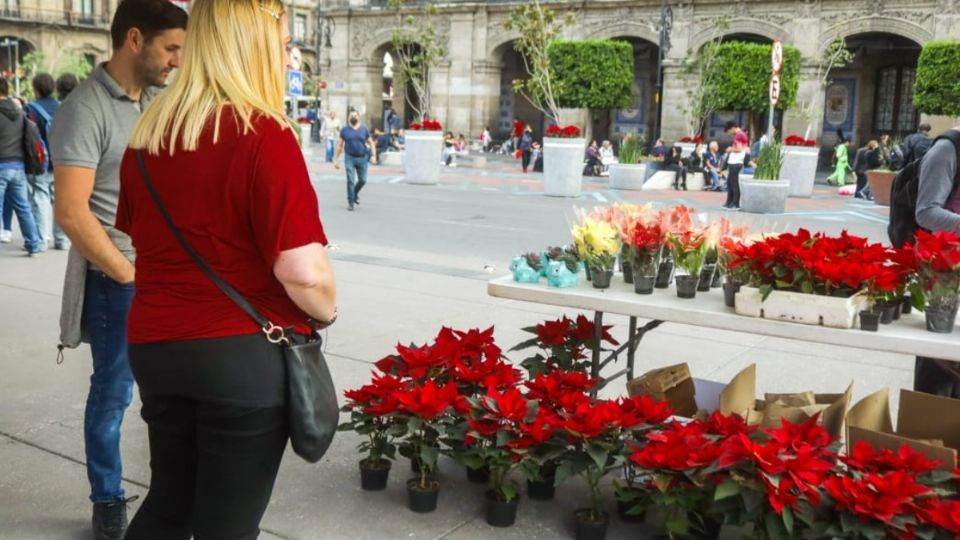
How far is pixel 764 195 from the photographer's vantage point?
19.0 metres

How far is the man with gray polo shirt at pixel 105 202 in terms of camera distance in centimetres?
319

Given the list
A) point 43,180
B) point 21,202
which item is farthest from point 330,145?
point 21,202

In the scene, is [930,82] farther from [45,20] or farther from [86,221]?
[45,20]

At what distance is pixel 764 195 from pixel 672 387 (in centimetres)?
1550

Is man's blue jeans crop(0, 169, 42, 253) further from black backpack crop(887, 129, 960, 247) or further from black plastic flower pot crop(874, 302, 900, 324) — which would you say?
black plastic flower pot crop(874, 302, 900, 324)

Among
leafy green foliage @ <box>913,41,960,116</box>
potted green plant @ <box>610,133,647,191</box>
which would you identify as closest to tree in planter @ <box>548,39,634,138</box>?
potted green plant @ <box>610,133,647,191</box>

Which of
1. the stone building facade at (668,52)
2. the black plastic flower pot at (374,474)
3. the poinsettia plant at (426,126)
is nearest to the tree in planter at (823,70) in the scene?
the stone building facade at (668,52)

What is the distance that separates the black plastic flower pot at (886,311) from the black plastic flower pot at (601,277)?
3.57 ft

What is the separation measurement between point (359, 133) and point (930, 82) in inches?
615

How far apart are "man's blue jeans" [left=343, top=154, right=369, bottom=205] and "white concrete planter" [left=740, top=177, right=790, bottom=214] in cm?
777

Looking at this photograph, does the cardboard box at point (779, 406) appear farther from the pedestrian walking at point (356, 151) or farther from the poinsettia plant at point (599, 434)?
the pedestrian walking at point (356, 151)

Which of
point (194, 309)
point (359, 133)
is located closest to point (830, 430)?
point (194, 309)

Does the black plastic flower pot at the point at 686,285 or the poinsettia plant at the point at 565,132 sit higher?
the poinsettia plant at the point at 565,132

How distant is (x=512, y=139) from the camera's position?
40594mm
